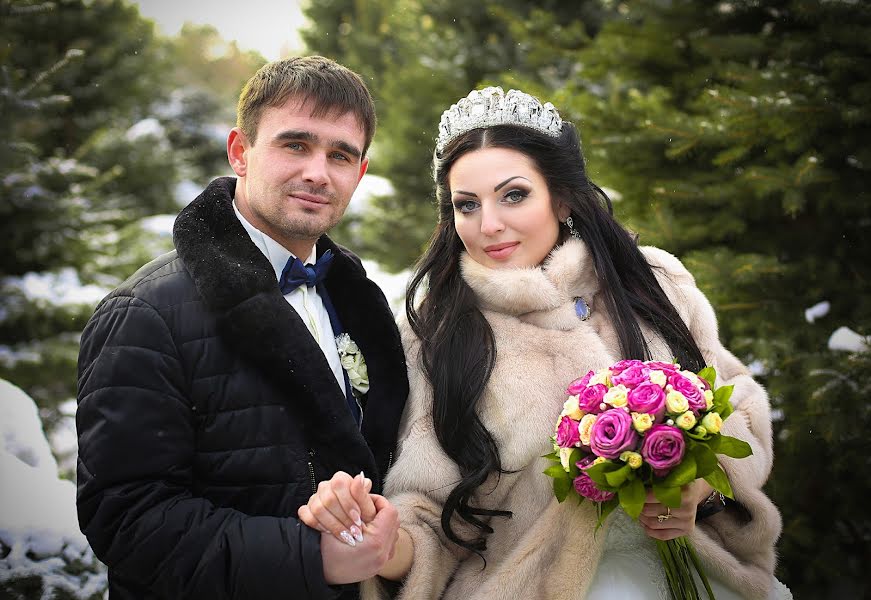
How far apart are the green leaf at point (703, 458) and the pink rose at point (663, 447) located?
70 millimetres

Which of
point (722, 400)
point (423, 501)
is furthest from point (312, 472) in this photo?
point (722, 400)

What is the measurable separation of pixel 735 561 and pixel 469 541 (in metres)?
1.06

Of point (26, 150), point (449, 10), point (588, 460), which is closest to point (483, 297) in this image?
point (588, 460)

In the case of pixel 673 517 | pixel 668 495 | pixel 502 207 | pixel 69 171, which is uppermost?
pixel 69 171

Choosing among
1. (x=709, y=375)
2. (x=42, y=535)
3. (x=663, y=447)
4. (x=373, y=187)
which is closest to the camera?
(x=663, y=447)

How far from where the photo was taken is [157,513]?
2129mm

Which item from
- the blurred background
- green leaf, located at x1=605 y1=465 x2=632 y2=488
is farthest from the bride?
the blurred background

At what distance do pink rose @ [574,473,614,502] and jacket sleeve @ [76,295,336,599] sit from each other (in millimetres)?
860

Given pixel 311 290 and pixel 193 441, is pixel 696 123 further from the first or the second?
pixel 193 441

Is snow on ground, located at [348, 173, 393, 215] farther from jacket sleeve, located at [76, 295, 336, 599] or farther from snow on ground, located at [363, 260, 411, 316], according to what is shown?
jacket sleeve, located at [76, 295, 336, 599]

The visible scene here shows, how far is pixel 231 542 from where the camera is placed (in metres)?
2.17

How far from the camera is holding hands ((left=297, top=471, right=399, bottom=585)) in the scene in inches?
86.2

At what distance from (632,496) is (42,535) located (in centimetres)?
280

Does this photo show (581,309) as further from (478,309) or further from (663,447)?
(663,447)
